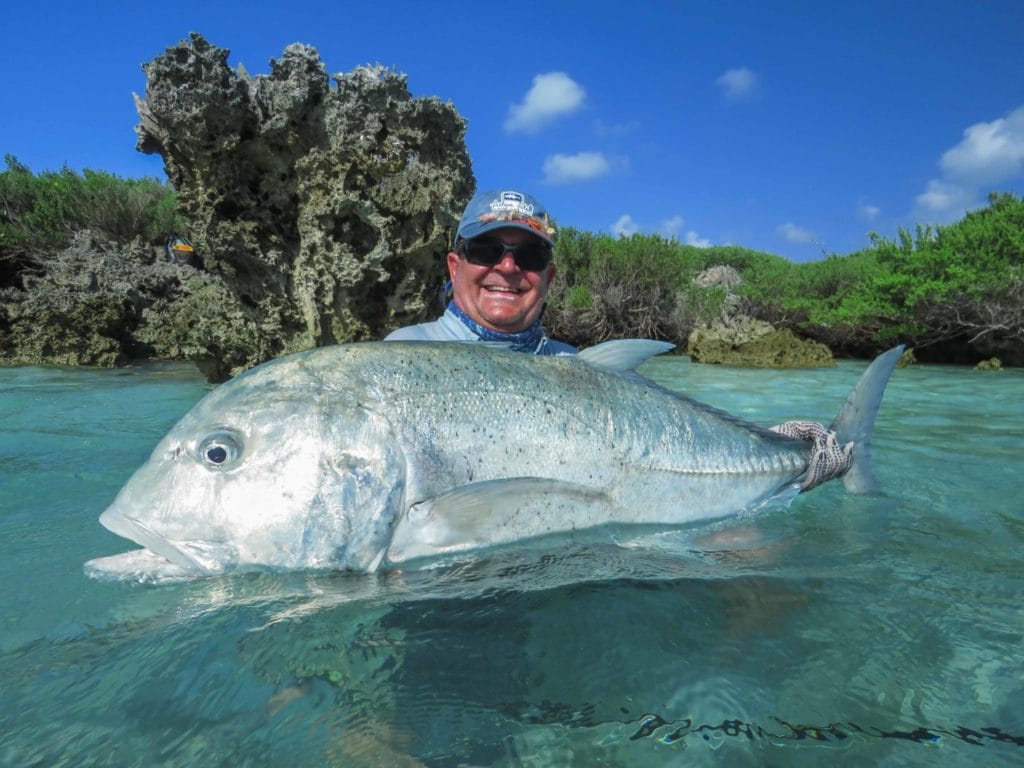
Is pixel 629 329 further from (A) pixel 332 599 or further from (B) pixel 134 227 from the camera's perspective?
(A) pixel 332 599

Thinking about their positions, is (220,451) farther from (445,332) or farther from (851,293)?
(851,293)

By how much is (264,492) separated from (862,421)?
9.45 feet

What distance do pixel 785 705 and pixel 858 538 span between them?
4.81 ft

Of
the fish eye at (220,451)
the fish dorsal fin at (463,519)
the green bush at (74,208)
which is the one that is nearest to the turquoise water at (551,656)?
the fish dorsal fin at (463,519)

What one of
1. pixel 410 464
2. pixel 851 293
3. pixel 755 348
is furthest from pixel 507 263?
pixel 851 293

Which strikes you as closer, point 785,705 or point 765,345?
point 785,705

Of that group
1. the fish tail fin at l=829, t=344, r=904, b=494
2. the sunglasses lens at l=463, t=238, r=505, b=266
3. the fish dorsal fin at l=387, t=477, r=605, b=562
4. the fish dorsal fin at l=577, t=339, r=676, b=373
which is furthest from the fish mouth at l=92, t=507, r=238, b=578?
the fish tail fin at l=829, t=344, r=904, b=494

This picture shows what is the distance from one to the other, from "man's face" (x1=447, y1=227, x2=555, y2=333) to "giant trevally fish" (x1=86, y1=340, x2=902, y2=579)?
3.01 feet

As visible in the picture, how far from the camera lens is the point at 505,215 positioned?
132 inches

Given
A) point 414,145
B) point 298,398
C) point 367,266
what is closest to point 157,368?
point 367,266

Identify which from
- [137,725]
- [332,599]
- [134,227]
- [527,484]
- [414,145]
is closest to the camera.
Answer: [137,725]

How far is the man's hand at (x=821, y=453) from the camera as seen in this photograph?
2.96m

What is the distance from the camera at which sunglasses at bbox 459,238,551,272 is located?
137 inches

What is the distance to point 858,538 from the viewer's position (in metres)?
2.75
